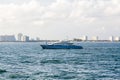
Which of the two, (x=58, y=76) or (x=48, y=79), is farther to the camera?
(x=58, y=76)

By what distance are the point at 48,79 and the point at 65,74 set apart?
833 cm

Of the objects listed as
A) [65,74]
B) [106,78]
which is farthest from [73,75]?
[106,78]

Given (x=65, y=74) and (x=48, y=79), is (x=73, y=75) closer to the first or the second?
(x=65, y=74)

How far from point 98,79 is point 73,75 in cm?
653

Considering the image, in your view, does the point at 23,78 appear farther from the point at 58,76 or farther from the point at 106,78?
the point at 106,78

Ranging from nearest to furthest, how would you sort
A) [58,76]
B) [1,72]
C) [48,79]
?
[48,79], [58,76], [1,72]

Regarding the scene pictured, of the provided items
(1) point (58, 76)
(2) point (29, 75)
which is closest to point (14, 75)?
(2) point (29, 75)

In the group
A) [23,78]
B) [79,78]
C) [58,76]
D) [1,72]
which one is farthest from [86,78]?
[1,72]

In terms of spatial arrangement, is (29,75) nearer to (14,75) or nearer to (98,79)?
(14,75)

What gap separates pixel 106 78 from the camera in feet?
220

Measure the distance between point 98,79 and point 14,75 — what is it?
15.3 metres

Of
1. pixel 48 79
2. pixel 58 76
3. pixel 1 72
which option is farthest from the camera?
pixel 1 72

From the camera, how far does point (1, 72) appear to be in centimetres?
7625

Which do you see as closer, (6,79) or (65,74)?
(6,79)
